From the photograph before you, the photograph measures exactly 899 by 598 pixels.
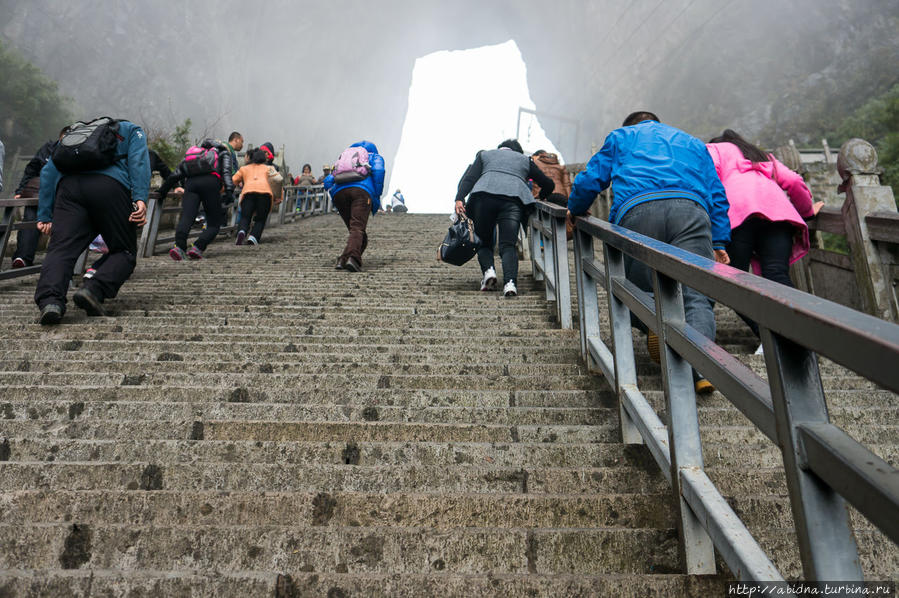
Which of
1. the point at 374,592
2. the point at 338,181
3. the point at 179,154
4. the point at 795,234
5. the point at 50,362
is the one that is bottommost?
the point at 374,592

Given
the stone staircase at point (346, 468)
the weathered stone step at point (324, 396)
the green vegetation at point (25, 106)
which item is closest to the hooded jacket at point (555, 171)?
the stone staircase at point (346, 468)

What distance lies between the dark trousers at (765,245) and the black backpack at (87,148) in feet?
13.5

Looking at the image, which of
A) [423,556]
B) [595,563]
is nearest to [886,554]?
[595,563]

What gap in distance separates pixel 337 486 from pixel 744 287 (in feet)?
4.55

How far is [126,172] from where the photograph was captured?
14.0 ft

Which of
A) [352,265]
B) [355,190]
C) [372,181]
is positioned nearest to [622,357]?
[352,265]

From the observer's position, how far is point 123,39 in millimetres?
47812

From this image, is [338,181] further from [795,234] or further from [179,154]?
[179,154]

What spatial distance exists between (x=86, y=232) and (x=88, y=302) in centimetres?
49

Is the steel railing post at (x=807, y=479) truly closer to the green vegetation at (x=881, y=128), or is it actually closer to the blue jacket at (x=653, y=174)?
the blue jacket at (x=653, y=174)

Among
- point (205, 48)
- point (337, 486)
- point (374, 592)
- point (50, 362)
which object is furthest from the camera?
point (205, 48)

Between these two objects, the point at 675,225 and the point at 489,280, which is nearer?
the point at 675,225

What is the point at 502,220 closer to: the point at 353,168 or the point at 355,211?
the point at 355,211

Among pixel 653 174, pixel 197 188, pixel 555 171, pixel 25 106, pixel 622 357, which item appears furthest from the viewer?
pixel 25 106
